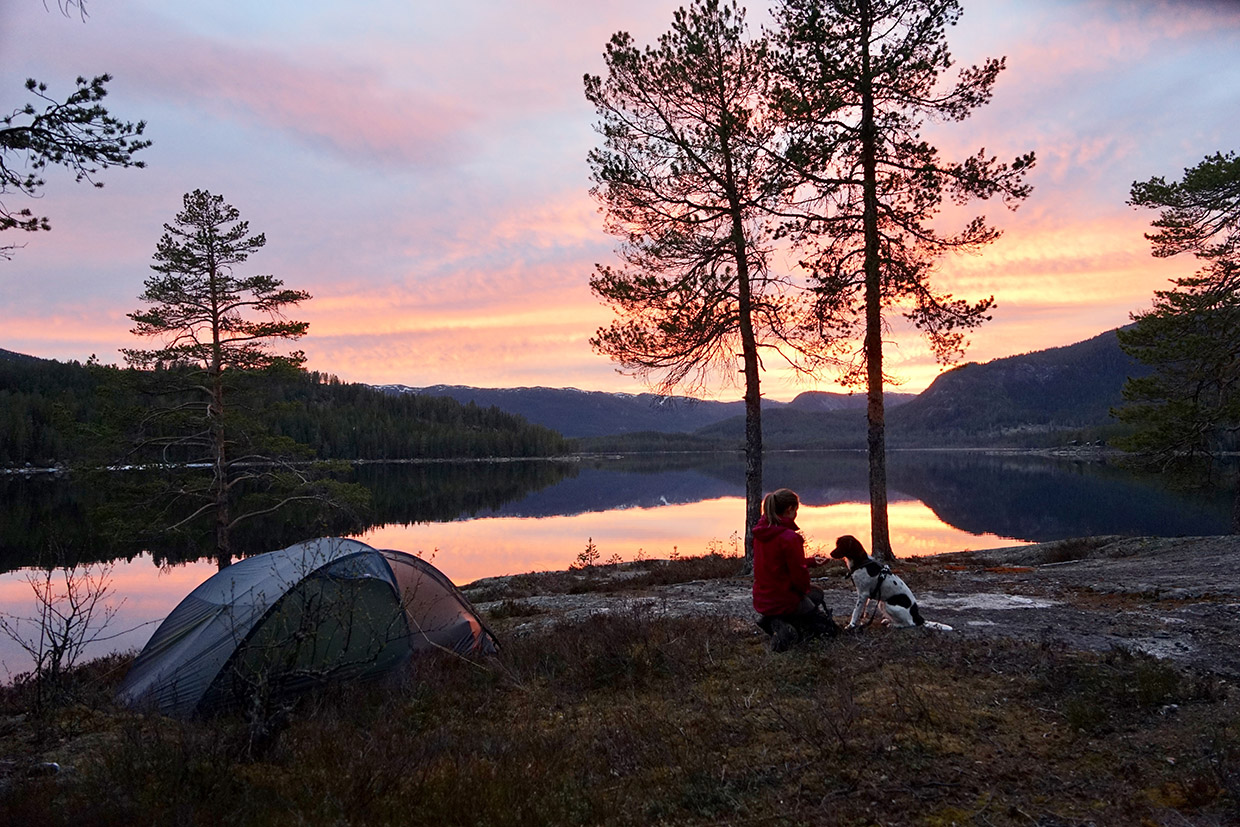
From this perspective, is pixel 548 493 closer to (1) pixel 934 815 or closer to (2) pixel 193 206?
(2) pixel 193 206

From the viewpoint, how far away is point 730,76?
1551cm

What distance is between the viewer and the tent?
802 centimetres

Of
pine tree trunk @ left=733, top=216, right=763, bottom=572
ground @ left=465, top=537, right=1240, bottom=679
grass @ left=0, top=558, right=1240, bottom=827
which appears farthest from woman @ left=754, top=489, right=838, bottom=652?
pine tree trunk @ left=733, top=216, right=763, bottom=572

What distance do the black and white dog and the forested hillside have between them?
5410 centimetres

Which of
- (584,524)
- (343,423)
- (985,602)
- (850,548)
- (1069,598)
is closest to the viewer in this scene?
(850,548)

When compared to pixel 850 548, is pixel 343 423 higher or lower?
higher

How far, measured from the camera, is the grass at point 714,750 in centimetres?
441

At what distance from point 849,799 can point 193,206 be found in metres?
24.5

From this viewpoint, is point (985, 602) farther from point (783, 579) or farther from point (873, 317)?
point (873, 317)

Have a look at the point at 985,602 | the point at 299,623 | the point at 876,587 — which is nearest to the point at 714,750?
the point at 876,587

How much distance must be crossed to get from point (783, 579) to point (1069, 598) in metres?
7.21

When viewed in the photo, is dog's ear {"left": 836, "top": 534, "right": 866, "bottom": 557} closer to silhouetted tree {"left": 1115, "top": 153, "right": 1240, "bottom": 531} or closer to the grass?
the grass

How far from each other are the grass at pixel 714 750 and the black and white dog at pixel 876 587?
23.2 inches

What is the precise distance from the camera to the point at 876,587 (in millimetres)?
8477
